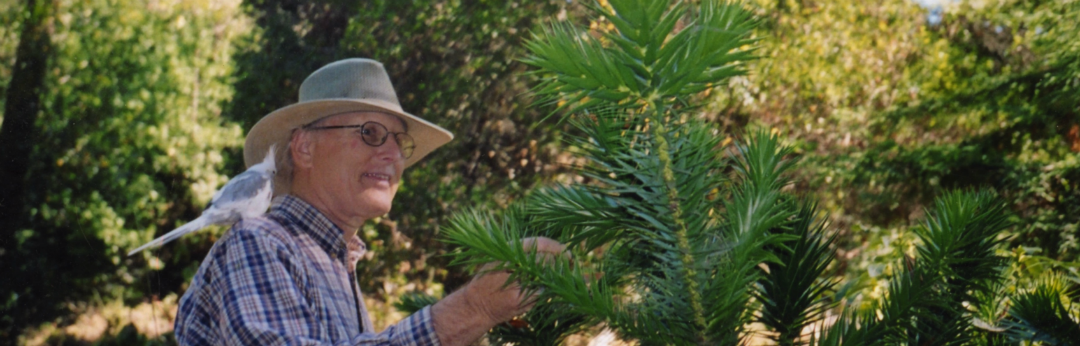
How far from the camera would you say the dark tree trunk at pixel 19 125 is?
23.1 ft

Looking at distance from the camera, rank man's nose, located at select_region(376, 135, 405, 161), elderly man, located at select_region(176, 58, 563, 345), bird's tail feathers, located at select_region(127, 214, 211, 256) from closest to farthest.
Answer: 1. elderly man, located at select_region(176, 58, 563, 345)
2. bird's tail feathers, located at select_region(127, 214, 211, 256)
3. man's nose, located at select_region(376, 135, 405, 161)

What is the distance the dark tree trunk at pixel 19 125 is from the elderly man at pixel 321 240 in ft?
18.2

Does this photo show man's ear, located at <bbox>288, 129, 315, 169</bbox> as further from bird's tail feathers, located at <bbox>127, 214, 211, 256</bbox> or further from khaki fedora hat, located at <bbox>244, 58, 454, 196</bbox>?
bird's tail feathers, located at <bbox>127, 214, 211, 256</bbox>

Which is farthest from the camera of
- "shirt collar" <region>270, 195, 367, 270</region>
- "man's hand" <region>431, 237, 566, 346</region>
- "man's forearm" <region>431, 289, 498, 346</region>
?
"shirt collar" <region>270, 195, 367, 270</region>

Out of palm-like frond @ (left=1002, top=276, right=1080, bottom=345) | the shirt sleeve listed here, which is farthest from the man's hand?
palm-like frond @ (left=1002, top=276, right=1080, bottom=345)

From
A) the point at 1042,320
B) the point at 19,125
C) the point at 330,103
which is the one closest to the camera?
the point at 1042,320

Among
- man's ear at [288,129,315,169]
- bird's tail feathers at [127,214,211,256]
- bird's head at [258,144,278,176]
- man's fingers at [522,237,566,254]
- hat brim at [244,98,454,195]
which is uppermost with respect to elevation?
hat brim at [244,98,454,195]

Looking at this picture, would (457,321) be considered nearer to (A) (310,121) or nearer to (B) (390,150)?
(B) (390,150)

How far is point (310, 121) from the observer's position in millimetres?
2373

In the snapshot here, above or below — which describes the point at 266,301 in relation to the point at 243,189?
below

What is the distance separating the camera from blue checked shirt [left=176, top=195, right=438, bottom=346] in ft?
5.23

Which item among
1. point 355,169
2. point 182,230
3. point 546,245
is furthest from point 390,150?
point 546,245

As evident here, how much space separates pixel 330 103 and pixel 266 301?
2.43 feet

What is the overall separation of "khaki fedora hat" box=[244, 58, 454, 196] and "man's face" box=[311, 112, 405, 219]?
0.17 feet
